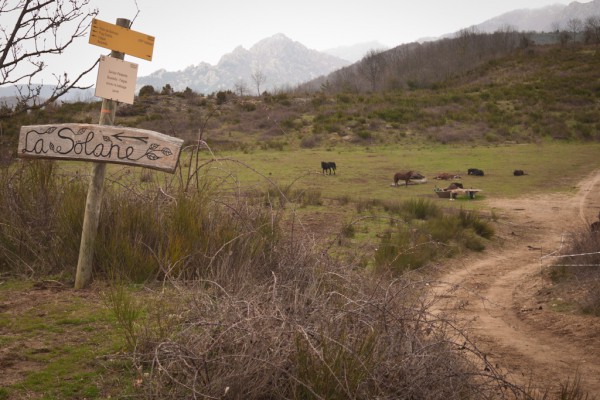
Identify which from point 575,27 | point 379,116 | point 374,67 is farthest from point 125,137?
point 575,27

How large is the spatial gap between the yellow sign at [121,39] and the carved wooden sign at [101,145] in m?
0.69

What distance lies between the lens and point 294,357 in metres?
3.09

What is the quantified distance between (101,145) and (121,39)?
0.93 meters

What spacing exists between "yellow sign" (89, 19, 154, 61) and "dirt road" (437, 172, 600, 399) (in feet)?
10.5

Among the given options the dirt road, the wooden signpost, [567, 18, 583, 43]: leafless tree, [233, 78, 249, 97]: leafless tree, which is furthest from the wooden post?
[567, 18, 583, 43]: leafless tree

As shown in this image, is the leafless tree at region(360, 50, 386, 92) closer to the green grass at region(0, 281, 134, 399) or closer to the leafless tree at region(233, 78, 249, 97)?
the leafless tree at region(233, 78, 249, 97)

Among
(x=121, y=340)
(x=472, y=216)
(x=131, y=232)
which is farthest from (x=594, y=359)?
(x=472, y=216)

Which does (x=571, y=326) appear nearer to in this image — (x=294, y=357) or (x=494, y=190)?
(x=294, y=357)

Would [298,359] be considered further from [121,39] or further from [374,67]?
[374,67]

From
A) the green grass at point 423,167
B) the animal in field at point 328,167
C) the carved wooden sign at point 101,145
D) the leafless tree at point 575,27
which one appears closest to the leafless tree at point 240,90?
the green grass at point 423,167

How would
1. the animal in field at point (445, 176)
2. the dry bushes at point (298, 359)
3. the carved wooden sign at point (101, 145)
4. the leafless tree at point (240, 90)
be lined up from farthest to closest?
the leafless tree at point (240, 90)
the animal in field at point (445, 176)
the carved wooden sign at point (101, 145)
the dry bushes at point (298, 359)

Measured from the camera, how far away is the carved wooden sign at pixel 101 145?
454 centimetres

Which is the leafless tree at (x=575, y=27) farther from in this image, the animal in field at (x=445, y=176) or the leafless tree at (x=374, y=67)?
the animal in field at (x=445, y=176)

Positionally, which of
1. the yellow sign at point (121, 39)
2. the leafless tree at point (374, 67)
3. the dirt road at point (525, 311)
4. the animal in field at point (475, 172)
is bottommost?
the dirt road at point (525, 311)
